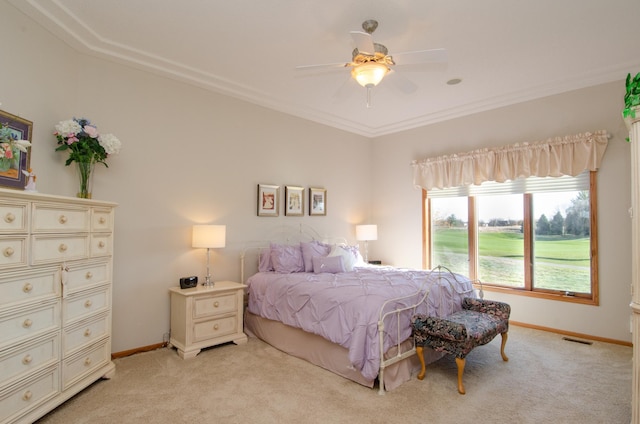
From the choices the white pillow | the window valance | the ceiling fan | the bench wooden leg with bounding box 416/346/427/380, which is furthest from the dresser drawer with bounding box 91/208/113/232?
the window valance

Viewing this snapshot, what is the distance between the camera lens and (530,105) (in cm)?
455

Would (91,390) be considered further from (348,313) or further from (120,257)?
(348,313)

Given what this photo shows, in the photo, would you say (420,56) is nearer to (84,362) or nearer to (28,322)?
(28,322)

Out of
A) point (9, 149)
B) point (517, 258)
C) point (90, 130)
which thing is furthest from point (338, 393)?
point (517, 258)

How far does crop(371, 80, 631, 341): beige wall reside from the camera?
12.7ft

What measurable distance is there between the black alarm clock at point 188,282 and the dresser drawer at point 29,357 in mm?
1350

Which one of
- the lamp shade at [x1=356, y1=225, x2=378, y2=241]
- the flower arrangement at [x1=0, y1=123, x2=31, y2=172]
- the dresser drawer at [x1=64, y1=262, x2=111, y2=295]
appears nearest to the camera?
the flower arrangement at [x1=0, y1=123, x2=31, y2=172]

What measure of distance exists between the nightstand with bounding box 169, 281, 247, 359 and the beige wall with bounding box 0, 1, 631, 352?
28cm

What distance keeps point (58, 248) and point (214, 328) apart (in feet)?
5.80

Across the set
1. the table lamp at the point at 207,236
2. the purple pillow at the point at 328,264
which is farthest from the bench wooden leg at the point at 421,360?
the table lamp at the point at 207,236

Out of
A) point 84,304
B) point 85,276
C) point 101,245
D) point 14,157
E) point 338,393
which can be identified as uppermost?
point 14,157

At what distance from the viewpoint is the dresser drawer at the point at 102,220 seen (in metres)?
2.75

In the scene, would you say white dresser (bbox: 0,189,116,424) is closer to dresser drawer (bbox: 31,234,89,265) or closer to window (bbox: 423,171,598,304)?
dresser drawer (bbox: 31,234,89,265)

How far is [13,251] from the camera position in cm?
209
